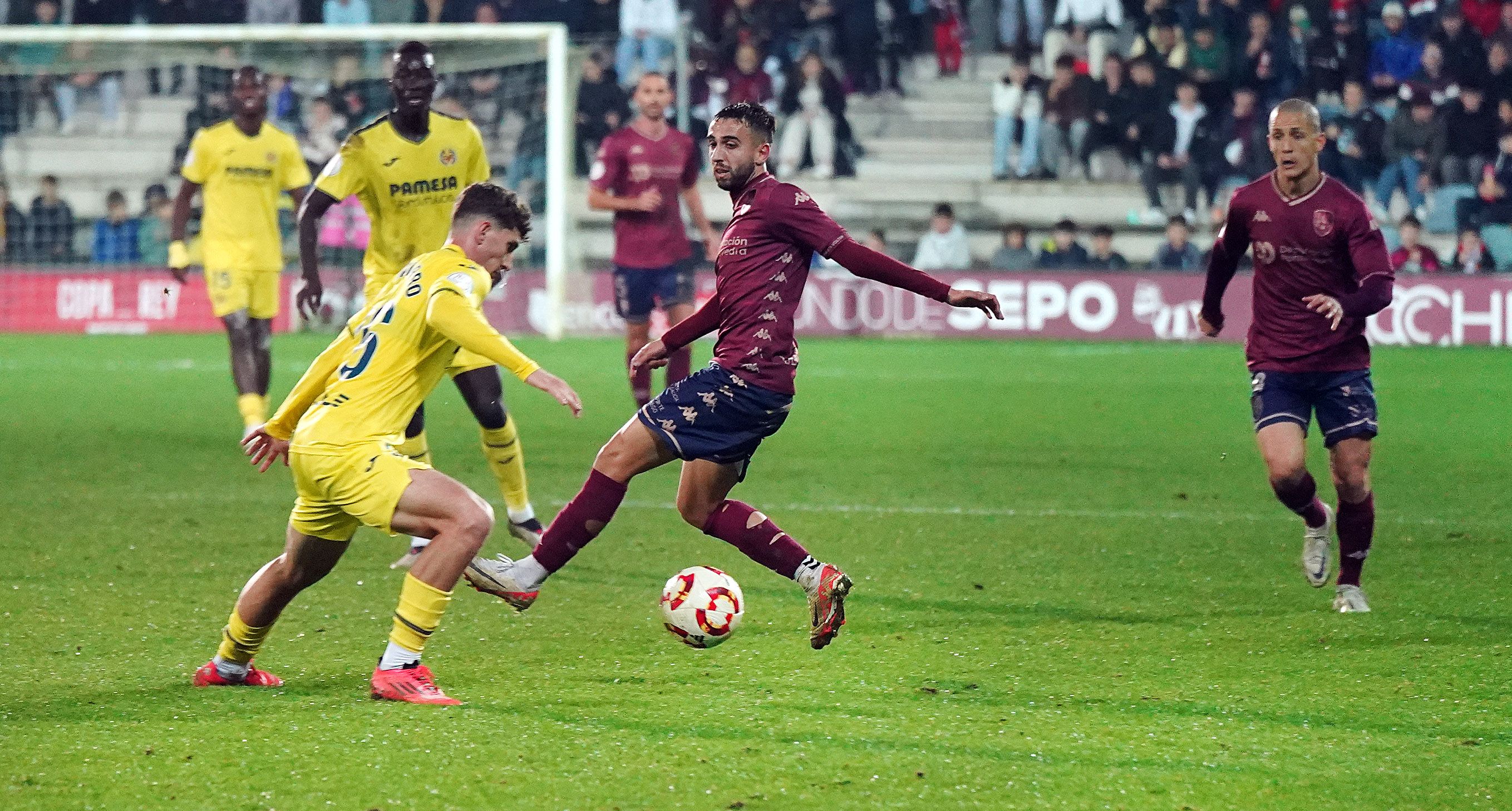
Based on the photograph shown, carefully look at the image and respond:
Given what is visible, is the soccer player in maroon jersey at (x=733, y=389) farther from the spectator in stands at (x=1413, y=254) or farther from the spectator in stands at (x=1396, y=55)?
the spectator in stands at (x=1396, y=55)

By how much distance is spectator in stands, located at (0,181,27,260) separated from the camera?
21469 mm

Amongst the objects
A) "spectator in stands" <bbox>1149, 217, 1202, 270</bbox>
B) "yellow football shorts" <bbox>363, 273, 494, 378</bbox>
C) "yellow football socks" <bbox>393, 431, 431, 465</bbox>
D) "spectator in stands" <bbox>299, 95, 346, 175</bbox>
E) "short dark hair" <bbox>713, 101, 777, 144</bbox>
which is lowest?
"yellow football socks" <bbox>393, 431, 431, 465</bbox>

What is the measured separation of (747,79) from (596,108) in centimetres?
204

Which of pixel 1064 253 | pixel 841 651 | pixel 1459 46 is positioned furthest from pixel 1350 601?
pixel 1459 46

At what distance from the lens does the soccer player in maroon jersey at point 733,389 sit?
5805 millimetres

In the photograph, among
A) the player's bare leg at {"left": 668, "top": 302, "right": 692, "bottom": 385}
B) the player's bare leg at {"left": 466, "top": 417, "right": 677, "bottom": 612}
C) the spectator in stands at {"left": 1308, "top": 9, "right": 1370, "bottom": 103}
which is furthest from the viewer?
the spectator in stands at {"left": 1308, "top": 9, "right": 1370, "bottom": 103}

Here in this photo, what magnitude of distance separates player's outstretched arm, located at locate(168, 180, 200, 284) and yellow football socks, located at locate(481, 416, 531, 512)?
4421 mm

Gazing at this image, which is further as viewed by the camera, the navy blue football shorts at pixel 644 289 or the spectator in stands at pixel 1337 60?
the spectator in stands at pixel 1337 60

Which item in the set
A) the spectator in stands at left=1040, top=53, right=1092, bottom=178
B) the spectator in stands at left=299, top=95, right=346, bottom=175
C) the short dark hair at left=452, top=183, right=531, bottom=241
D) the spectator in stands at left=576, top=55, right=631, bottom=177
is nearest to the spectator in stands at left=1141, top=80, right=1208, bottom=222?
→ the spectator in stands at left=1040, top=53, right=1092, bottom=178

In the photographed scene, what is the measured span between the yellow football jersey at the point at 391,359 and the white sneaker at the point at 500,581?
2.20 feet

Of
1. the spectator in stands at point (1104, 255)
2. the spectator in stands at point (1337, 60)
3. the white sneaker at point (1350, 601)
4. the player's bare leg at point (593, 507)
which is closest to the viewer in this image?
the player's bare leg at point (593, 507)

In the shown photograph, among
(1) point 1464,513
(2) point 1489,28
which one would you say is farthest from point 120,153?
(1) point 1464,513

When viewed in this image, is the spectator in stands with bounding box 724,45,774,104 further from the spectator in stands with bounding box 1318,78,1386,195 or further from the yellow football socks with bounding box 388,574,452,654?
the yellow football socks with bounding box 388,574,452,654

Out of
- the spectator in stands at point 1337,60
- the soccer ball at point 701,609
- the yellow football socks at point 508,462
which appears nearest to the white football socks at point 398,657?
the soccer ball at point 701,609
